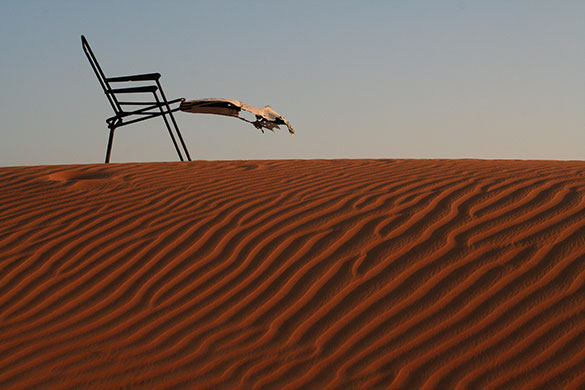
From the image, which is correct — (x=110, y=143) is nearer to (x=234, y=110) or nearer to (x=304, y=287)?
(x=234, y=110)

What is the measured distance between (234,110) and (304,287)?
274 inches

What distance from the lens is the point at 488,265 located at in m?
4.70

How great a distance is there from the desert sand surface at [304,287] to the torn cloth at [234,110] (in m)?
4.42

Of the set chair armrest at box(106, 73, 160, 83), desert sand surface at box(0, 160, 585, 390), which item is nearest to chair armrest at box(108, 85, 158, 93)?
chair armrest at box(106, 73, 160, 83)

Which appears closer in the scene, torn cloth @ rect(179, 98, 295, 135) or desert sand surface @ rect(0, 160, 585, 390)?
desert sand surface @ rect(0, 160, 585, 390)

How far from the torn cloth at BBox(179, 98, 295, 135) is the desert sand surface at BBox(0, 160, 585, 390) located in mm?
4424

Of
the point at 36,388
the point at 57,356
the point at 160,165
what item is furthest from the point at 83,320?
the point at 160,165

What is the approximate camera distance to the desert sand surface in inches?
154

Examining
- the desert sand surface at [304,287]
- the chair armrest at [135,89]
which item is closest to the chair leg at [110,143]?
the chair armrest at [135,89]

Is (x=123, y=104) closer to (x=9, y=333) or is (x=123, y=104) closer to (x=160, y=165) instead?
(x=160, y=165)

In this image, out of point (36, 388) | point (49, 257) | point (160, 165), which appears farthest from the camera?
point (160, 165)

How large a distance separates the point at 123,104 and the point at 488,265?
8.90 m

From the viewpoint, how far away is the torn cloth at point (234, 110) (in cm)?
1127

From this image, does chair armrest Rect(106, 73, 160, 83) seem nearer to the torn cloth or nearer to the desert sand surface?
the torn cloth
